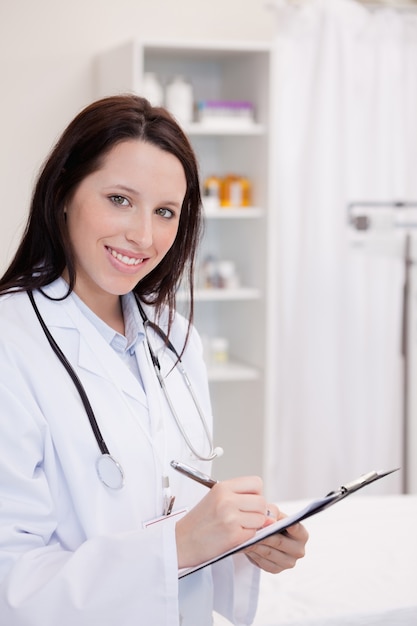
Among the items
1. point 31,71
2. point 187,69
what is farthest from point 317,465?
point 31,71

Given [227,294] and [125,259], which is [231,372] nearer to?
[227,294]

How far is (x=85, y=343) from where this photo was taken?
1.31 meters

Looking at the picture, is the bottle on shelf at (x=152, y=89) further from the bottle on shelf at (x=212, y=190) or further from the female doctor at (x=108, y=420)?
the female doctor at (x=108, y=420)

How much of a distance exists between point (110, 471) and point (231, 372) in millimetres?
1965

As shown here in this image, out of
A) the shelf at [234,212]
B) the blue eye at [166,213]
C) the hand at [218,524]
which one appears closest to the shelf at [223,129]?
the shelf at [234,212]

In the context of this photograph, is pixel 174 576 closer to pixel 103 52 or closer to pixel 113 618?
pixel 113 618

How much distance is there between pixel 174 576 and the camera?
1146 mm

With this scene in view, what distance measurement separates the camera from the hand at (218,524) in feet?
3.74

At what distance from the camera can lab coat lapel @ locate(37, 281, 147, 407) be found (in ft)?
4.25

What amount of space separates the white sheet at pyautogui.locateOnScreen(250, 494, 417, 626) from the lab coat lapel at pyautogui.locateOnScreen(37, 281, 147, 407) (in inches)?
20.9

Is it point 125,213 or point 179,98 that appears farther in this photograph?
point 179,98

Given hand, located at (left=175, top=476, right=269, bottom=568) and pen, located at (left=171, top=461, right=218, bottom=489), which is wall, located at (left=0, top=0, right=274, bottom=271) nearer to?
pen, located at (left=171, top=461, right=218, bottom=489)

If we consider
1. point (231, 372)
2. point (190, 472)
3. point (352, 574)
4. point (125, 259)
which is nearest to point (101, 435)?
point (190, 472)

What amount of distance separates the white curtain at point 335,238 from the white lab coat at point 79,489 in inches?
76.7
